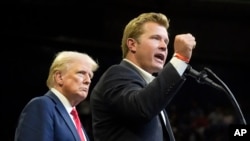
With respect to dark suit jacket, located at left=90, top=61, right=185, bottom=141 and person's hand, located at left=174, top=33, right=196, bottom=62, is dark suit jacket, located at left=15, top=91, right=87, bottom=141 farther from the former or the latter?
person's hand, located at left=174, top=33, right=196, bottom=62

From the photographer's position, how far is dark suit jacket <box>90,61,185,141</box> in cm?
127

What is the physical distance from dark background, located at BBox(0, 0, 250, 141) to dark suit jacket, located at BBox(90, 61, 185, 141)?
2763 mm

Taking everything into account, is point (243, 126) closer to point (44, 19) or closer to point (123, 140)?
point (123, 140)

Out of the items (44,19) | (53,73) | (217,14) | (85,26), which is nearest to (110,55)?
(85,26)

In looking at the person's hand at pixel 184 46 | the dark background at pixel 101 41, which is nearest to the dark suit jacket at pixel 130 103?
the person's hand at pixel 184 46

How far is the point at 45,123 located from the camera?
1.51m

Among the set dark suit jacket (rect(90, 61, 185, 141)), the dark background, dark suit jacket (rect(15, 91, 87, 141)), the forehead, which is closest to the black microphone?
dark suit jacket (rect(90, 61, 185, 141))

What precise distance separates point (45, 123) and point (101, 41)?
112 inches

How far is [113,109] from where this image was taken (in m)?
1.36

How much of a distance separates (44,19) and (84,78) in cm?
270

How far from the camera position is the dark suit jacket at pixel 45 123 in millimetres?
1489

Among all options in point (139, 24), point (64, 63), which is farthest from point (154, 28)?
point (64, 63)

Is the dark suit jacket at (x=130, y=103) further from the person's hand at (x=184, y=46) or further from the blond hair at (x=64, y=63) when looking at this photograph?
the blond hair at (x=64, y=63)

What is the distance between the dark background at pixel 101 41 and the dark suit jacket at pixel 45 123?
262cm
